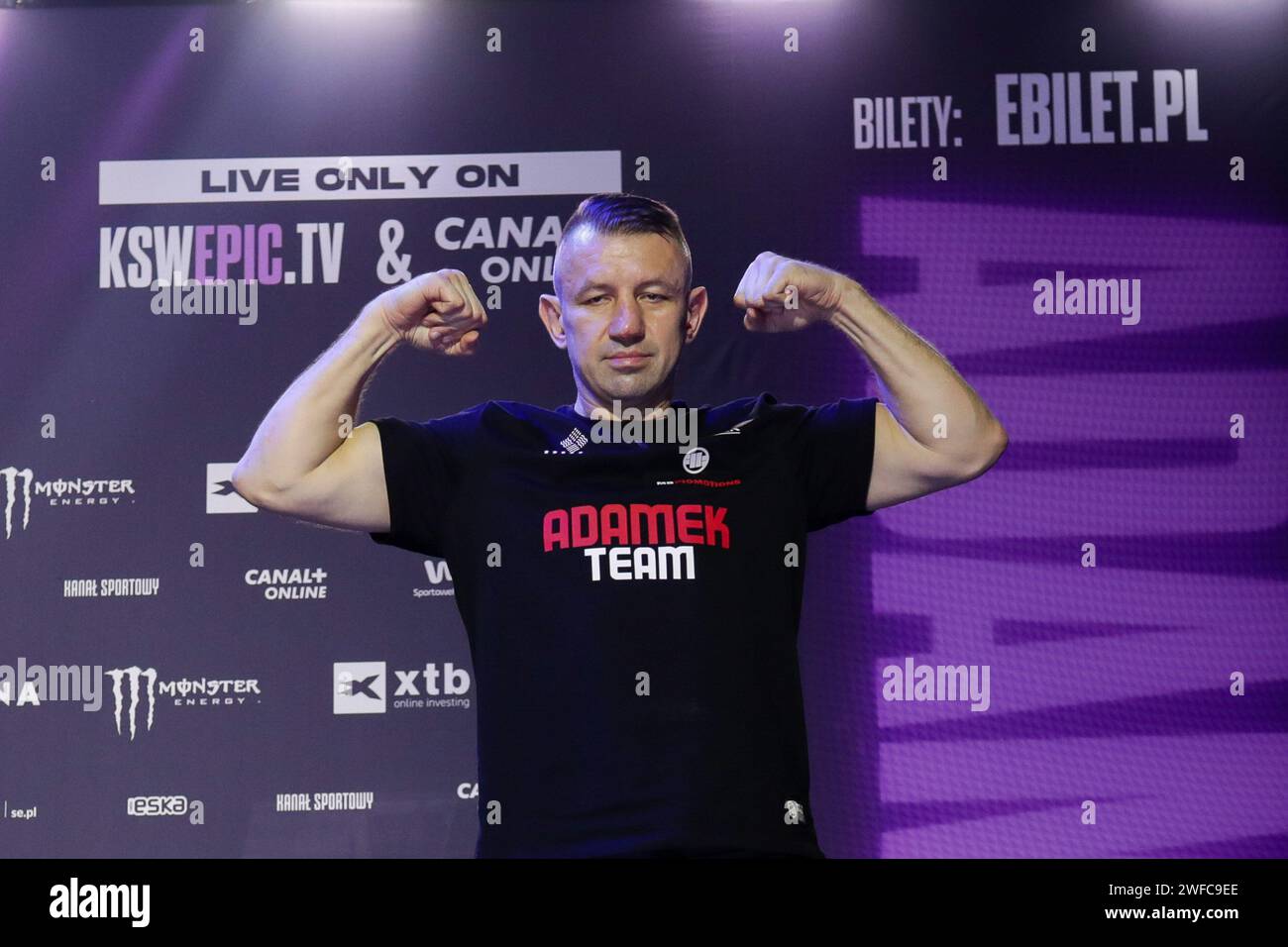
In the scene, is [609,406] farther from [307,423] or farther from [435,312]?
[307,423]

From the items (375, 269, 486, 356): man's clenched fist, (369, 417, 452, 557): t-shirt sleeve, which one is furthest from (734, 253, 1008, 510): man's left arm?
(369, 417, 452, 557): t-shirt sleeve

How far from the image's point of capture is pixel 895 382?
7.90ft

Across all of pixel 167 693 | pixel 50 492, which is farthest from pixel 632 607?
pixel 50 492

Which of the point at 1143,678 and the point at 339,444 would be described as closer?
the point at 339,444

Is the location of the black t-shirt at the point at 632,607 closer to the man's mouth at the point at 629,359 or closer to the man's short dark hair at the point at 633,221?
the man's mouth at the point at 629,359

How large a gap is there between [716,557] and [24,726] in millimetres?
1682

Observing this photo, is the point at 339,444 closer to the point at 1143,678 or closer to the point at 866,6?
the point at 866,6

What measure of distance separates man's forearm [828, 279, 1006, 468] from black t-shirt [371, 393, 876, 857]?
0.09 meters

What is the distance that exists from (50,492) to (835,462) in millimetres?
1814

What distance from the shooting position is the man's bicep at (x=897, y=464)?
8.02 feet

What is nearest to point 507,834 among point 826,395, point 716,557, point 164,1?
point 716,557

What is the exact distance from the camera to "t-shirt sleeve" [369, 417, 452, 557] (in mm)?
2359

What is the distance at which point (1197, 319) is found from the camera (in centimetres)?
293

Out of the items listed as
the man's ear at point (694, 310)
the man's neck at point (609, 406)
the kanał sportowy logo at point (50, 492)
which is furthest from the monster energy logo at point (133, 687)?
the man's ear at point (694, 310)
